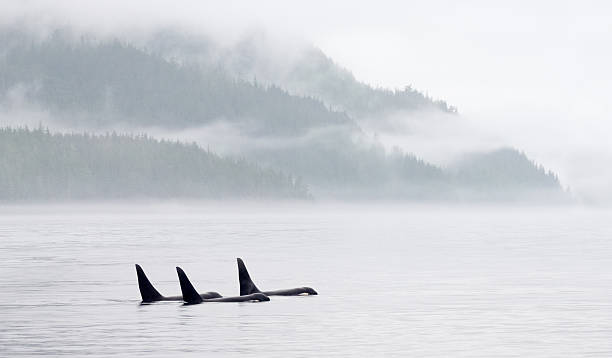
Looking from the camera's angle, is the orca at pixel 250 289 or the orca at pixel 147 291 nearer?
the orca at pixel 147 291

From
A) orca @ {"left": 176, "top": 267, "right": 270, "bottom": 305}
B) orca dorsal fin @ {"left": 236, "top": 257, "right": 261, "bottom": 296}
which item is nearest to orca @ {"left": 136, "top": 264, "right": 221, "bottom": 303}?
orca @ {"left": 176, "top": 267, "right": 270, "bottom": 305}

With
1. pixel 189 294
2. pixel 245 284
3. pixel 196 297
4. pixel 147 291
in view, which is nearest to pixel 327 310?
pixel 196 297

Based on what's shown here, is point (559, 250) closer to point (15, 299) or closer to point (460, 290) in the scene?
point (460, 290)

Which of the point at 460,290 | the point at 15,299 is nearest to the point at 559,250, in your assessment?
the point at 460,290

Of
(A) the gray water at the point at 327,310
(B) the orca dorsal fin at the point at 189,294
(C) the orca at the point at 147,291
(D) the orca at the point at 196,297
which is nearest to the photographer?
(A) the gray water at the point at 327,310

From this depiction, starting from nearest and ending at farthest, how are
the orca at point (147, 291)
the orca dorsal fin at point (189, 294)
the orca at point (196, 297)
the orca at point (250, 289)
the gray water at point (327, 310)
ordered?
1. the gray water at point (327, 310)
2. the orca at point (196, 297)
3. the orca dorsal fin at point (189, 294)
4. the orca at point (147, 291)
5. the orca at point (250, 289)

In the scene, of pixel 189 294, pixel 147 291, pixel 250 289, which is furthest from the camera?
pixel 250 289

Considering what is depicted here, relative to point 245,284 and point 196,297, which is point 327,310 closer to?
point 196,297

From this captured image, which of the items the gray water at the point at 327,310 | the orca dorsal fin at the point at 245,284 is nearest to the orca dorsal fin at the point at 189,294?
the gray water at the point at 327,310

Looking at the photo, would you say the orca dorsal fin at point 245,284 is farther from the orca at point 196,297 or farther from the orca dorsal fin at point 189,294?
the orca dorsal fin at point 189,294

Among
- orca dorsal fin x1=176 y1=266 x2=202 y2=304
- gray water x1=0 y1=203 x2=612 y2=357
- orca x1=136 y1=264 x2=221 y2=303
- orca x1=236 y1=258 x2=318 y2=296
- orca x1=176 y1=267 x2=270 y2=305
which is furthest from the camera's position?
orca x1=236 y1=258 x2=318 y2=296

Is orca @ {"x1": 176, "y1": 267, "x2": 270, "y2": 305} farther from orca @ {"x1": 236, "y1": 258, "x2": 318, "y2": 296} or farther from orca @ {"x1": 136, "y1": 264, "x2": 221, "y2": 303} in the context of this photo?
orca @ {"x1": 236, "y1": 258, "x2": 318, "y2": 296}

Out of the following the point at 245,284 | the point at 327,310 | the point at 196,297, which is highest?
the point at 245,284

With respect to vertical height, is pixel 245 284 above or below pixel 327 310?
above
